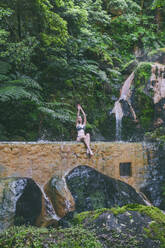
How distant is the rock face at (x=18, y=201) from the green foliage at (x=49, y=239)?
1.13m

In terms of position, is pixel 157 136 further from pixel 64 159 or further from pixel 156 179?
pixel 64 159

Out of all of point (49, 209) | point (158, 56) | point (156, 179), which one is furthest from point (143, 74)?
point (49, 209)

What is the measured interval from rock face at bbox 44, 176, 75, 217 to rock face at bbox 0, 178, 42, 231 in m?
0.27

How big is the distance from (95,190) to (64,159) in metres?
1.97

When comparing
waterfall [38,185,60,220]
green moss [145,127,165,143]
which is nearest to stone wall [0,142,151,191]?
waterfall [38,185,60,220]

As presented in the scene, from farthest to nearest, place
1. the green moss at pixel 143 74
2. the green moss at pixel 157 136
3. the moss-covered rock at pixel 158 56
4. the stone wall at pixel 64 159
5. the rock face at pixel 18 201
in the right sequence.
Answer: the moss-covered rock at pixel 158 56 < the green moss at pixel 143 74 < the green moss at pixel 157 136 < the stone wall at pixel 64 159 < the rock face at pixel 18 201

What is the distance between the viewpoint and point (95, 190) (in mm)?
7242

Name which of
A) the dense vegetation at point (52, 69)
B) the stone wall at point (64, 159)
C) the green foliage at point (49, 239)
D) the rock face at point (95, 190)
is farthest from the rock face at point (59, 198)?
the dense vegetation at point (52, 69)

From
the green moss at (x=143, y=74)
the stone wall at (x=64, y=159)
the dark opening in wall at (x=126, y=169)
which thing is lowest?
the dark opening in wall at (x=126, y=169)

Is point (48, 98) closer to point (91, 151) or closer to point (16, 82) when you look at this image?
point (16, 82)

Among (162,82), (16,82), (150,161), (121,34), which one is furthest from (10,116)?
(121,34)

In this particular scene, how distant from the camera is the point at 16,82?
305 inches

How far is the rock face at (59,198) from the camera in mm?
5469

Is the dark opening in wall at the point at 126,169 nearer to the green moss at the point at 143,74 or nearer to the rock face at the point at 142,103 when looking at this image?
the rock face at the point at 142,103
